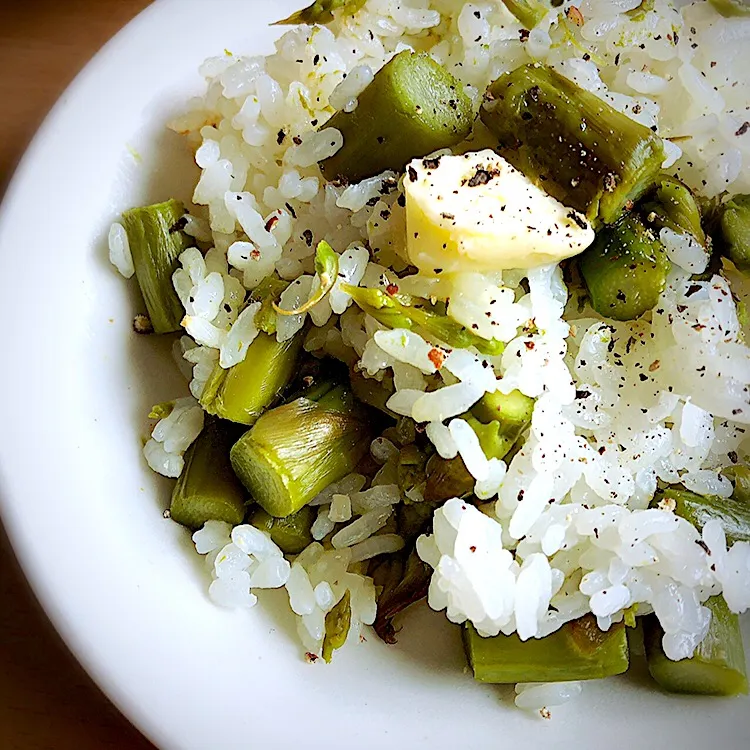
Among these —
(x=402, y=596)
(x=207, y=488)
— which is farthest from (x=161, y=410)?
(x=402, y=596)

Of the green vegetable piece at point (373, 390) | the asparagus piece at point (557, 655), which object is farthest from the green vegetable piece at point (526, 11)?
the asparagus piece at point (557, 655)

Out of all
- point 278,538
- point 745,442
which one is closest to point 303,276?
point 278,538

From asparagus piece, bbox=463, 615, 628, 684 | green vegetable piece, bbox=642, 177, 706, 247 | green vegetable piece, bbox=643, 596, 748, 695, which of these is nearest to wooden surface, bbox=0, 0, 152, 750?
asparagus piece, bbox=463, 615, 628, 684

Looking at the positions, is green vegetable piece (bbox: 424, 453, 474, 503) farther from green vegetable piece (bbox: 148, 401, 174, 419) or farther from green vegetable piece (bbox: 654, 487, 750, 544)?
green vegetable piece (bbox: 148, 401, 174, 419)

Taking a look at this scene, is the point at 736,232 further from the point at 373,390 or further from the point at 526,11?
the point at 373,390

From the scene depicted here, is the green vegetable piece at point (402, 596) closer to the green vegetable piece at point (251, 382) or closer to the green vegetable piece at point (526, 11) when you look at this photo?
the green vegetable piece at point (251, 382)

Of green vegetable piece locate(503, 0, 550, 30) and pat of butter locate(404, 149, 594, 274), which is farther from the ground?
green vegetable piece locate(503, 0, 550, 30)

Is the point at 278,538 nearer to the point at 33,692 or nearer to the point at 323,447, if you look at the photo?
the point at 323,447
